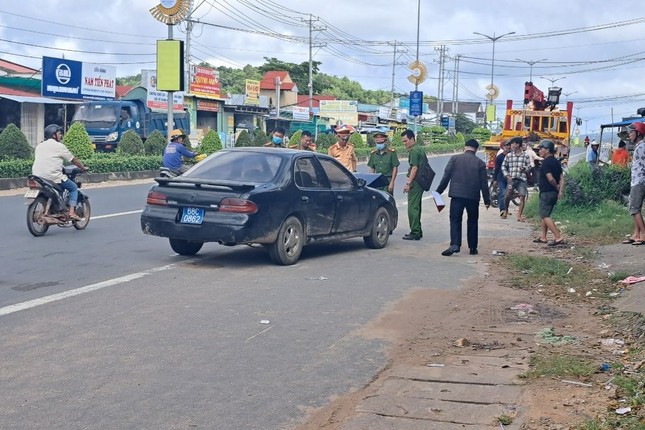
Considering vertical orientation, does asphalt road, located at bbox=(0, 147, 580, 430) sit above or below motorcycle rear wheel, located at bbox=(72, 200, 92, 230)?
below

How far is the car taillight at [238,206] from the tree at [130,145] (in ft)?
76.6

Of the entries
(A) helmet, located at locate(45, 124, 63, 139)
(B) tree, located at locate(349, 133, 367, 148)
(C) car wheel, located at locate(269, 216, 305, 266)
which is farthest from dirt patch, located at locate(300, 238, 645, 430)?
(B) tree, located at locate(349, 133, 367, 148)

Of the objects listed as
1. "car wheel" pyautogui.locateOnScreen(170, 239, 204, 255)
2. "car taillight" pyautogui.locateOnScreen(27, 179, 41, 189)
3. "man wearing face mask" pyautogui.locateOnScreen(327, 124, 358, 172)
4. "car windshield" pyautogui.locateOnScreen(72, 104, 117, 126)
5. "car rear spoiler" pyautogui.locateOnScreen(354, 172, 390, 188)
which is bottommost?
"car wheel" pyautogui.locateOnScreen(170, 239, 204, 255)

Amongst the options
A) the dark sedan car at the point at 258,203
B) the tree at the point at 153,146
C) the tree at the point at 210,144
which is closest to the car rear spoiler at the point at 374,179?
the dark sedan car at the point at 258,203

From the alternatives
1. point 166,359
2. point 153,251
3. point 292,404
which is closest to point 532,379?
point 292,404

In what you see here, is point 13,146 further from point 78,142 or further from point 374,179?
point 374,179

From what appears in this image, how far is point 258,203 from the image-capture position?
10633 millimetres

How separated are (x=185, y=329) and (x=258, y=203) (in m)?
3.36

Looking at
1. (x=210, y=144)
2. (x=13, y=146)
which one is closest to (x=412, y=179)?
(x=13, y=146)

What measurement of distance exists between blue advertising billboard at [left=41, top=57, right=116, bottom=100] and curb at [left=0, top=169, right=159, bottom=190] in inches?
436

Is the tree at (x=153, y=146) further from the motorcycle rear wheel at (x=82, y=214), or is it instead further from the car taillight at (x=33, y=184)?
the car taillight at (x=33, y=184)

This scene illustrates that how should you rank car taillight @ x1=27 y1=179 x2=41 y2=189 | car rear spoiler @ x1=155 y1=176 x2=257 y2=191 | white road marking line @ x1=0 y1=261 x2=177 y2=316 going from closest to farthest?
white road marking line @ x1=0 y1=261 x2=177 y2=316, car rear spoiler @ x1=155 y1=176 x2=257 y2=191, car taillight @ x1=27 y1=179 x2=41 y2=189

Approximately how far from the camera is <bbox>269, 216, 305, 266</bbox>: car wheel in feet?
35.9

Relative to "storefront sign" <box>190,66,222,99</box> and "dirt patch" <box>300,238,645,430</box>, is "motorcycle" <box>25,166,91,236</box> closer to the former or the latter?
"dirt patch" <box>300,238,645,430</box>
